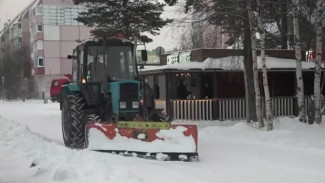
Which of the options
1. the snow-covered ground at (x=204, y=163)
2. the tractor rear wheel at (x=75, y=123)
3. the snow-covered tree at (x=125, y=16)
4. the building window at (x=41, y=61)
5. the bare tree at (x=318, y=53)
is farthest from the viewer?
the building window at (x=41, y=61)

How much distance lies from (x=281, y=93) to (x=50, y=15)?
5381 centimetres

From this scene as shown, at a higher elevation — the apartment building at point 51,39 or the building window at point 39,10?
the building window at point 39,10

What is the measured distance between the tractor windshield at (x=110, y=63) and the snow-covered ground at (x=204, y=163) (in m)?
2.20

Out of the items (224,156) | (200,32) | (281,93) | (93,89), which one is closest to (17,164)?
(93,89)

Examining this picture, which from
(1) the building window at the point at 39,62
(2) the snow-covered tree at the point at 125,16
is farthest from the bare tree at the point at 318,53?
(1) the building window at the point at 39,62

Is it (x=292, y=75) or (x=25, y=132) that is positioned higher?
(x=292, y=75)

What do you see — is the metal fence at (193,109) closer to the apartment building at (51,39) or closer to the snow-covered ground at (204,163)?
the snow-covered ground at (204,163)

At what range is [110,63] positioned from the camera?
12422 millimetres

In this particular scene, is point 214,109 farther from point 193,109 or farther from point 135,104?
point 135,104

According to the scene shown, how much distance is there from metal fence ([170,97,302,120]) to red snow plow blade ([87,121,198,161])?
380 inches

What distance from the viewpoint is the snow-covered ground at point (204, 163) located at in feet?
26.5

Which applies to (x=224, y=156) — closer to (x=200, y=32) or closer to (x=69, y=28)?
(x=200, y=32)

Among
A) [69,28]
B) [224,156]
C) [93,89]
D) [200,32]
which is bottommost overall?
[224,156]

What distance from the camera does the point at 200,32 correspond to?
51.8ft
